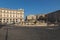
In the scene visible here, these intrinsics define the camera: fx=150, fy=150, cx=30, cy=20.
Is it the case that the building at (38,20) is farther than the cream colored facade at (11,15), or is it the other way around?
the cream colored facade at (11,15)

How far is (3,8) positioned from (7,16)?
209 inches

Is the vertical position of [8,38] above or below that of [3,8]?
below

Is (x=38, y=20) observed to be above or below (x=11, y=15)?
below

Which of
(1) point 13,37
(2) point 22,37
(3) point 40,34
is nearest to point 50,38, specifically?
(3) point 40,34

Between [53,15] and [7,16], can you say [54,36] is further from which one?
[7,16]

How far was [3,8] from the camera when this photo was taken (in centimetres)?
8881

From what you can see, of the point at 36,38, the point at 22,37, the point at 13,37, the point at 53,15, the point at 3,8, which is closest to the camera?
the point at 36,38

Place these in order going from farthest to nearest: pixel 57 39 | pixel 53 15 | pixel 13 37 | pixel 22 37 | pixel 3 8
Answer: pixel 3 8, pixel 53 15, pixel 13 37, pixel 22 37, pixel 57 39

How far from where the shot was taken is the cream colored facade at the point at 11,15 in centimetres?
8650

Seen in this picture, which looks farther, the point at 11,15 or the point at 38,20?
the point at 11,15

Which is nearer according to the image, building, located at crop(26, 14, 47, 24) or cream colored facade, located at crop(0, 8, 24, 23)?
building, located at crop(26, 14, 47, 24)

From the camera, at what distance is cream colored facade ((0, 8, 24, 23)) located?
3406 inches

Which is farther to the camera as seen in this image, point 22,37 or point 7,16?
point 7,16

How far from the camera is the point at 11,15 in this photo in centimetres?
9150
